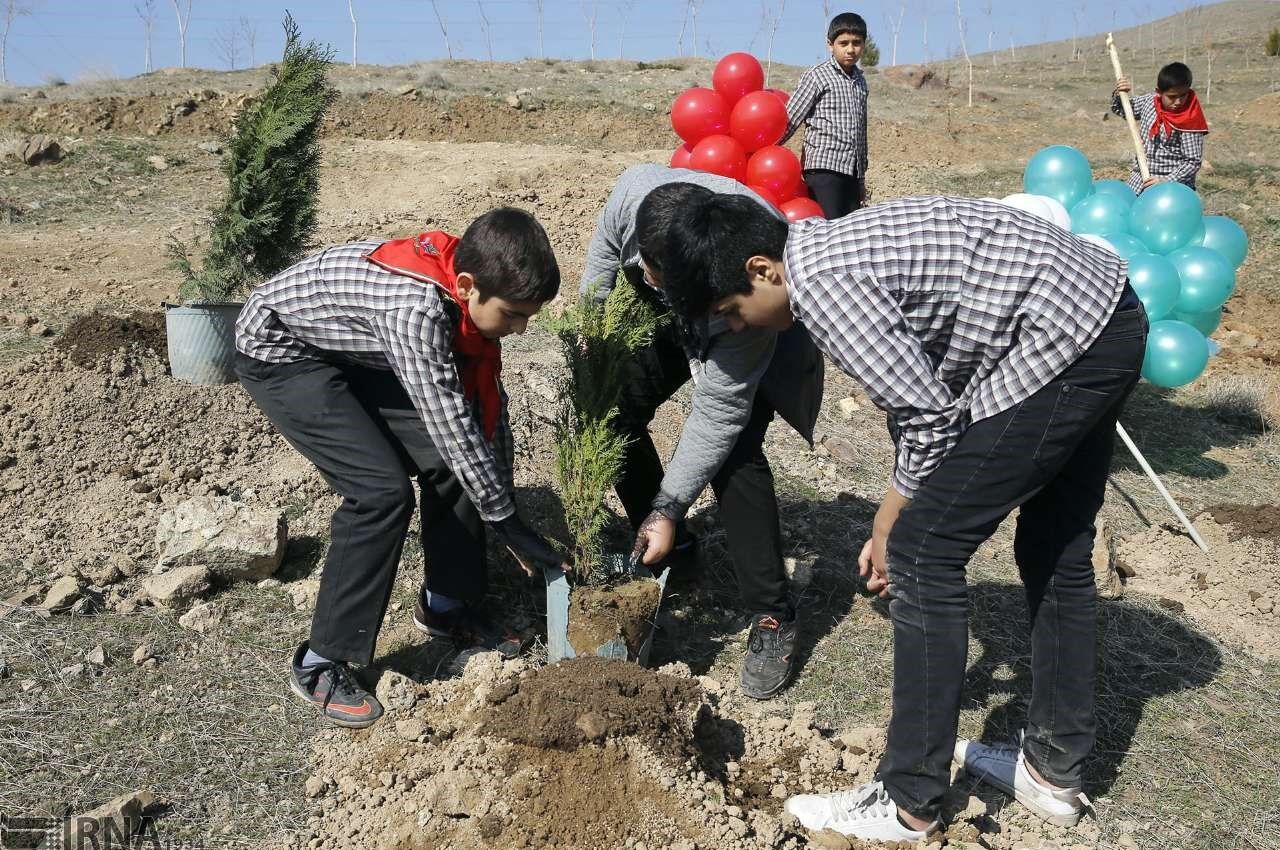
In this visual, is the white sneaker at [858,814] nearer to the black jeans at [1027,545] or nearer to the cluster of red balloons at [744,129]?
the black jeans at [1027,545]

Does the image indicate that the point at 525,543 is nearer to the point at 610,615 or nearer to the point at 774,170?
the point at 610,615

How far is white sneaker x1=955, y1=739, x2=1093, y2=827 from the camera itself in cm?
300

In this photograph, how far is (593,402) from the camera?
359 centimetres

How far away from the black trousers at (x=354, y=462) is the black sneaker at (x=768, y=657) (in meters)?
1.36

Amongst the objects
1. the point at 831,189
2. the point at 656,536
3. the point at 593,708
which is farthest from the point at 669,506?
the point at 831,189

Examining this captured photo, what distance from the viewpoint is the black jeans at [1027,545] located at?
250cm

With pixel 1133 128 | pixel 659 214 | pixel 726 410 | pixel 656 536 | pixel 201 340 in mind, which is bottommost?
pixel 656 536

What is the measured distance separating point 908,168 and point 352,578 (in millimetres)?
12260

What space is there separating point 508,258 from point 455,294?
0.26 m


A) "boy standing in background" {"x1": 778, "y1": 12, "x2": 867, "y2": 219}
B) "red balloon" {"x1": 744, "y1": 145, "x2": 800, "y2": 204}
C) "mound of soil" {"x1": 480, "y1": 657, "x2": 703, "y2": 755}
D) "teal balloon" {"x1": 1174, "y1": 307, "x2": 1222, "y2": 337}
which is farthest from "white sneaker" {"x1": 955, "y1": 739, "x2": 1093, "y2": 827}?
"boy standing in background" {"x1": 778, "y1": 12, "x2": 867, "y2": 219}

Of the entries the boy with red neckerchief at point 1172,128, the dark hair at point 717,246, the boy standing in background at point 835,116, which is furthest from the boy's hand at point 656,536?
the boy with red neckerchief at point 1172,128

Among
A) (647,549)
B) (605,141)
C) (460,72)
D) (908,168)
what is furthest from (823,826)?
(460,72)

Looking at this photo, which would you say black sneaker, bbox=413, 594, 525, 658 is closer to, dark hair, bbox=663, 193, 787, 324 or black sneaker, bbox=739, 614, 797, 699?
black sneaker, bbox=739, 614, 797, 699

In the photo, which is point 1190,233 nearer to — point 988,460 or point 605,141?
point 988,460
